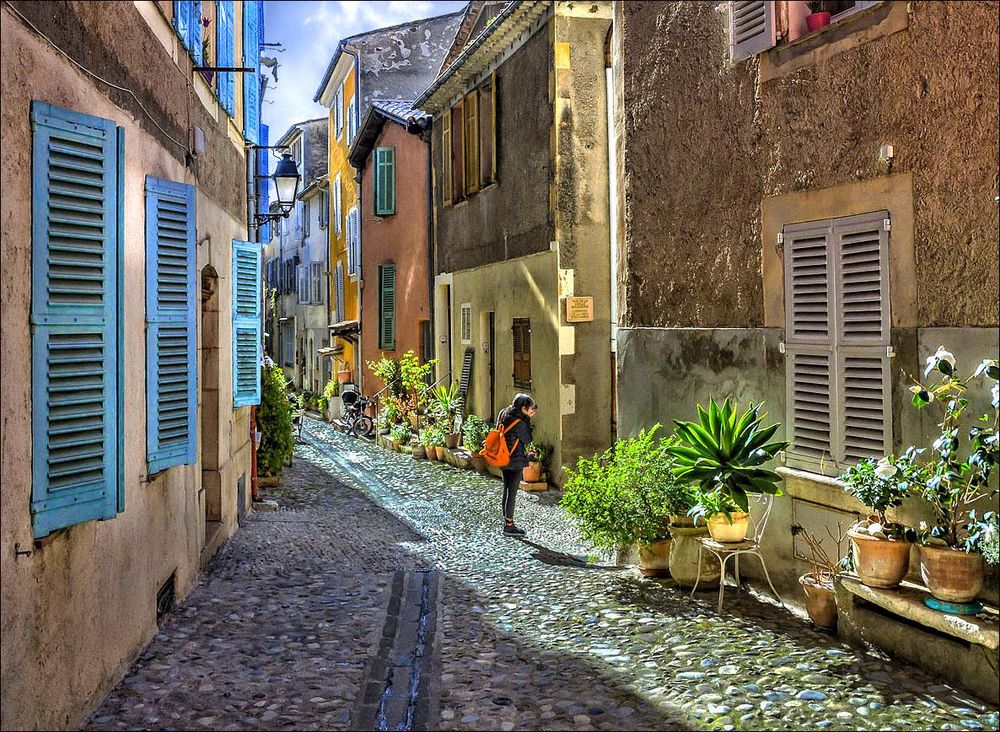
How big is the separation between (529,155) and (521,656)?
9.34 meters

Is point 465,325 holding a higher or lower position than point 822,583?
higher

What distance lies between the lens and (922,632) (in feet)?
18.5

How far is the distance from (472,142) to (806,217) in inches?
418

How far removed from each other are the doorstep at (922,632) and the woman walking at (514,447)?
4930 mm

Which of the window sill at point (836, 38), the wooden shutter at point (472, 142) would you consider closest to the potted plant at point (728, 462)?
the window sill at point (836, 38)

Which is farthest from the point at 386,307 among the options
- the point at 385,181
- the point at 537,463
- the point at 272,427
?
the point at 537,463

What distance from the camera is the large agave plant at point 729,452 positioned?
7.10 m

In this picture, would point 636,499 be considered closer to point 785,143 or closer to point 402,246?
point 785,143

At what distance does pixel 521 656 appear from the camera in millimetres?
6344

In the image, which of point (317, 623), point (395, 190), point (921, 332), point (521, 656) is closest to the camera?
point (921, 332)

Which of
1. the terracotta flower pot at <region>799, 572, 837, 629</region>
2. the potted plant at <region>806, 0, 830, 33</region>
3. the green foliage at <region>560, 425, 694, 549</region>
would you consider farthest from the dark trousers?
the potted plant at <region>806, 0, 830, 33</region>

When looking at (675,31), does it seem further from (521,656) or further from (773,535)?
(521,656)

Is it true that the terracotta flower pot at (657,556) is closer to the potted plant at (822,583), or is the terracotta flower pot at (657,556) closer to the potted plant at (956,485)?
the potted plant at (822,583)

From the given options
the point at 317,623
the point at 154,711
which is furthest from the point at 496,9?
the point at 154,711
